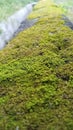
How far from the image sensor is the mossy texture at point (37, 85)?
2.47 meters

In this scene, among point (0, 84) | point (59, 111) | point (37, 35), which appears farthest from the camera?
point (37, 35)

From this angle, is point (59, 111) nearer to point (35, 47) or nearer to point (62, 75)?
point (62, 75)

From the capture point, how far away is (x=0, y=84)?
307cm

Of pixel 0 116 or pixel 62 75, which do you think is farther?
pixel 62 75

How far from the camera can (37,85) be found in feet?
9.69

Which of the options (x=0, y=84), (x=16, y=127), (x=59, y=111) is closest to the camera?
(x=16, y=127)

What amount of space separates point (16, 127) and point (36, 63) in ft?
3.78

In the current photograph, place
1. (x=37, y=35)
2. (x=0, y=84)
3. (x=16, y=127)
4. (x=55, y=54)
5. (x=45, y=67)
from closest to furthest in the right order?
(x=16, y=127), (x=0, y=84), (x=45, y=67), (x=55, y=54), (x=37, y=35)

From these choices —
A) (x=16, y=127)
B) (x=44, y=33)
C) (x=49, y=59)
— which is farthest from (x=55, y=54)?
(x=16, y=127)

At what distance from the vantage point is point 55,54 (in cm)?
364

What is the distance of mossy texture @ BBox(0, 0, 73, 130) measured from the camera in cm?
247

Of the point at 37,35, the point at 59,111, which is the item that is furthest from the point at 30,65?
the point at 37,35

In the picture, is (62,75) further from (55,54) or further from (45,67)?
(55,54)

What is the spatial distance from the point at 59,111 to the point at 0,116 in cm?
54
